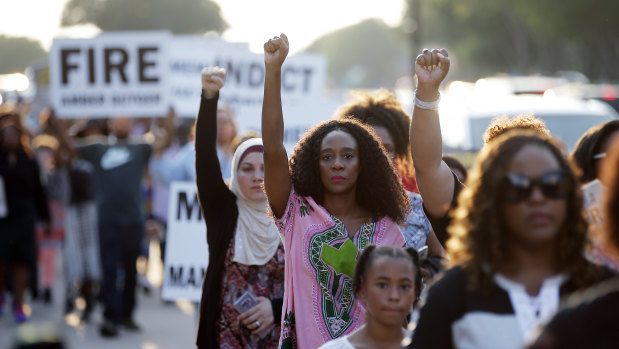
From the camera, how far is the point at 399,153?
5.55m

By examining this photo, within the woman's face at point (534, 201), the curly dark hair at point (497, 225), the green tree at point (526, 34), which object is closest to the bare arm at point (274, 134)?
the curly dark hair at point (497, 225)

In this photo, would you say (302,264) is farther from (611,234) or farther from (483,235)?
(611,234)

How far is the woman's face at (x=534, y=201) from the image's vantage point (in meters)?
3.01

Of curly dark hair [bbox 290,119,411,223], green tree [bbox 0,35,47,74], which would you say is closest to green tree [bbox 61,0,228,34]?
green tree [bbox 0,35,47,74]

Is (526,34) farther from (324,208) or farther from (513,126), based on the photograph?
(324,208)

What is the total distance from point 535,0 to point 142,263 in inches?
1740

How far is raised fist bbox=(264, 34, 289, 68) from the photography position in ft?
14.7

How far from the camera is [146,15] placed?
88.7m

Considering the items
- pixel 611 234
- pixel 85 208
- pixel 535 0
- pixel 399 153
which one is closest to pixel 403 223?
pixel 399 153

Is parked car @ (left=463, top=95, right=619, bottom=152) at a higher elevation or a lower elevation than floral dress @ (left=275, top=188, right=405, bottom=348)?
higher

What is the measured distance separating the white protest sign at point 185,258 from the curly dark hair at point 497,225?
4.25 metres

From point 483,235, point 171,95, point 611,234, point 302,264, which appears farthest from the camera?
point 171,95

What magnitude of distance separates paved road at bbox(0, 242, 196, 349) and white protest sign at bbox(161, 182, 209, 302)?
183 cm

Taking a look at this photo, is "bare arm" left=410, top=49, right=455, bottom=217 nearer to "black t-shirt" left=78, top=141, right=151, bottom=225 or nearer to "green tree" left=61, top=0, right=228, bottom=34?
"black t-shirt" left=78, top=141, right=151, bottom=225
